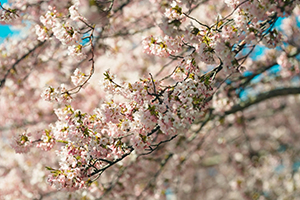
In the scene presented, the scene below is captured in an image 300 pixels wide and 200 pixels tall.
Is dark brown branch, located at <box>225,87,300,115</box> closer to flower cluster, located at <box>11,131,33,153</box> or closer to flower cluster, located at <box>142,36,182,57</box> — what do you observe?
flower cluster, located at <box>142,36,182,57</box>

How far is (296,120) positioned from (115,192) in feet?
30.4

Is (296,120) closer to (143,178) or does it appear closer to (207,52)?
(143,178)

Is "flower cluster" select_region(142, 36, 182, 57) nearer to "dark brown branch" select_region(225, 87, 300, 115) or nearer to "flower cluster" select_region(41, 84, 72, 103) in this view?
"flower cluster" select_region(41, 84, 72, 103)

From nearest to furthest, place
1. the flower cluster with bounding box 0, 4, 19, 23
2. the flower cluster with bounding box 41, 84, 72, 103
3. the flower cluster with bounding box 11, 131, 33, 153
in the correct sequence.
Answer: the flower cluster with bounding box 41, 84, 72, 103 → the flower cluster with bounding box 11, 131, 33, 153 → the flower cluster with bounding box 0, 4, 19, 23

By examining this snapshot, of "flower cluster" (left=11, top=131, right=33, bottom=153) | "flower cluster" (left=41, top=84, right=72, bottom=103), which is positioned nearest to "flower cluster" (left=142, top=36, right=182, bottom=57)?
"flower cluster" (left=41, top=84, right=72, bottom=103)

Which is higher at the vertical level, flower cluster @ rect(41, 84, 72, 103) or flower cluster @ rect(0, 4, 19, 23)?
flower cluster @ rect(0, 4, 19, 23)

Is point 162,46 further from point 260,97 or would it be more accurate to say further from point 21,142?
point 260,97

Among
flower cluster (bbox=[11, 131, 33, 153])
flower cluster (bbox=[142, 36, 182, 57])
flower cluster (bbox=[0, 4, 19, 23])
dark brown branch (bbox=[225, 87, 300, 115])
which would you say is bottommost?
flower cluster (bbox=[11, 131, 33, 153])

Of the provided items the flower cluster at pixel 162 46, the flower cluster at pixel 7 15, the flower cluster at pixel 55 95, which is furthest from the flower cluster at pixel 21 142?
the flower cluster at pixel 162 46

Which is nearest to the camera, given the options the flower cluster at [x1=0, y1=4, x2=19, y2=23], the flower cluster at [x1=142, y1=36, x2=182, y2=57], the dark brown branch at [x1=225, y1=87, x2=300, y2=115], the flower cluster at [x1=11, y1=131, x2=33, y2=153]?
the flower cluster at [x1=142, y1=36, x2=182, y2=57]

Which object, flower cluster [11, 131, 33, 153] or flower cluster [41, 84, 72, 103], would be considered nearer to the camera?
flower cluster [41, 84, 72, 103]

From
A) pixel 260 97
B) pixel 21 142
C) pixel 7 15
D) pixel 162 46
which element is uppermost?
pixel 7 15

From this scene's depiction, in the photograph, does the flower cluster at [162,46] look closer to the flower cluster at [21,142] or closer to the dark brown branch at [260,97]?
the flower cluster at [21,142]

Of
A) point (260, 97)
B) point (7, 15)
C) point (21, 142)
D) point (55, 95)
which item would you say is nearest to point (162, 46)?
point (55, 95)
